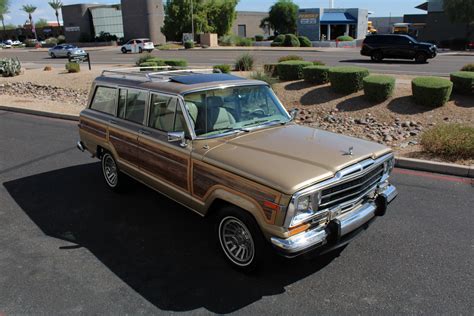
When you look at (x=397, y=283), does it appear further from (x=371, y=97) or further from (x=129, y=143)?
(x=371, y=97)

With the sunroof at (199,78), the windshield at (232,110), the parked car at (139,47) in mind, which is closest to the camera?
the windshield at (232,110)

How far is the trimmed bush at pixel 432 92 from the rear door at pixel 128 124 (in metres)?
7.84

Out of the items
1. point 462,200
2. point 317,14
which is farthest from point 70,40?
point 462,200

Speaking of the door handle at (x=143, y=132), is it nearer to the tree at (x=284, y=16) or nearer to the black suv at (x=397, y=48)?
the black suv at (x=397, y=48)

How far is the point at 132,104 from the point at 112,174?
4.59 ft

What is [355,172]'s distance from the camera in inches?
154

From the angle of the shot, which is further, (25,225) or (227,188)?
(25,225)

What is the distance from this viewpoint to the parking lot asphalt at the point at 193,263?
377 centimetres

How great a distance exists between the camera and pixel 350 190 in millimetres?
3961

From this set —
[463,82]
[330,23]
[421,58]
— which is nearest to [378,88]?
[463,82]

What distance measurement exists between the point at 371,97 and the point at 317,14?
50615 millimetres

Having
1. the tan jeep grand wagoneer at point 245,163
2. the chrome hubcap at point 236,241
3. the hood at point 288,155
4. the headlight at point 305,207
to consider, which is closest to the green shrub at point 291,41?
the tan jeep grand wagoneer at point 245,163

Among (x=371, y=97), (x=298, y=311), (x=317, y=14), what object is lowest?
(x=298, y=311)

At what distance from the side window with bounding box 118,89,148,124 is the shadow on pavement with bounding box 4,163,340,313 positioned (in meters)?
1.32
